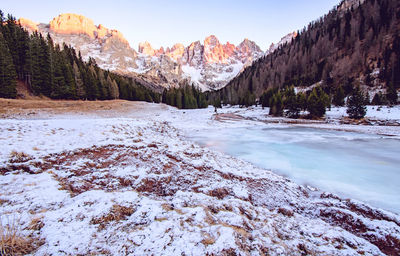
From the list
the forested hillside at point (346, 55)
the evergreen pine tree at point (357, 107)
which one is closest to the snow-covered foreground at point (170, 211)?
the evergreen pine tree at point (357, 107)

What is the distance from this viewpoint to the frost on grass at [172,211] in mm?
1985

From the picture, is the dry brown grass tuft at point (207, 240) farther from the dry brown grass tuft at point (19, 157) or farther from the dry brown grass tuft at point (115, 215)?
the dry brown grass tuft at point (19, 157)

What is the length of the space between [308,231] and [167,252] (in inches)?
91.8

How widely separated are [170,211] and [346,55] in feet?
285

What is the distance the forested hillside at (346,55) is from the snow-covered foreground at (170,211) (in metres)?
51.0

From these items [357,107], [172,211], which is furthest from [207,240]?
[357,107]

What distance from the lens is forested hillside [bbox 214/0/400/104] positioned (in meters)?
48.8

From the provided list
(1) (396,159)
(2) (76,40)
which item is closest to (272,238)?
(1) (396,159)

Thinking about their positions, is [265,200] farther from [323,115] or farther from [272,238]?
[323,115]

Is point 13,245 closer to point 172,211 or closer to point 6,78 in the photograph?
point 172,211

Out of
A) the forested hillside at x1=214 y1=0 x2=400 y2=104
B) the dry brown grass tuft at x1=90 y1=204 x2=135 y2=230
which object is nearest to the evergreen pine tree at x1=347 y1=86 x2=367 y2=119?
the forested hillside at x1=214 y1=0 x2=400 y2=104

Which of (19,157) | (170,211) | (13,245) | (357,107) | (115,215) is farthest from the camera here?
(357,107)

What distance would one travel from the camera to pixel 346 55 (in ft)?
202

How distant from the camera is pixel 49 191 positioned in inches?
125
